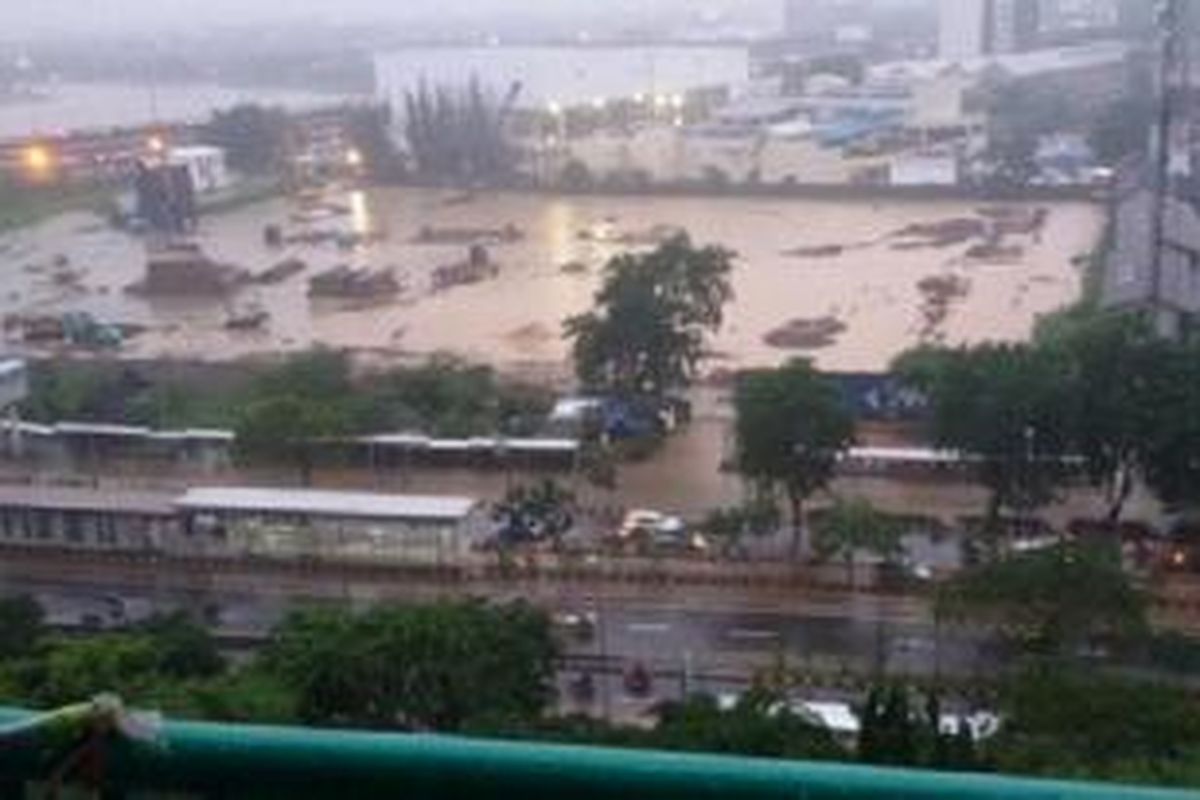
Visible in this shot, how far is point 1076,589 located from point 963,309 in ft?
12.5

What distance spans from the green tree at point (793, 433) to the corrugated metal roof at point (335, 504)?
2.45ft

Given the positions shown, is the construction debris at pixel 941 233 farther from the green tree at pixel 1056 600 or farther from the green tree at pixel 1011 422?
the green tree at pixel 1056 600

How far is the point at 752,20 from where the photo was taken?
84.8 feet

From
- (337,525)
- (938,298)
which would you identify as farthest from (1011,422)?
(938,298)

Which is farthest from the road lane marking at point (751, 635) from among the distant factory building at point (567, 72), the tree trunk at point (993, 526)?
the distant factory building at point (567, 72)

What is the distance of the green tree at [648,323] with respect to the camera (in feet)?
17.4

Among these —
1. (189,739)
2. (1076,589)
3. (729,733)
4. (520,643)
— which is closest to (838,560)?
(1076,589)

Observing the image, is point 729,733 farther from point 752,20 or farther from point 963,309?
point 752,20

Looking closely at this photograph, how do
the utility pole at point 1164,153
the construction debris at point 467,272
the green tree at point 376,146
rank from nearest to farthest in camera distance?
the utility pole at point 1164,153
the construction debris at point 467,272
the green tree at point 376,146

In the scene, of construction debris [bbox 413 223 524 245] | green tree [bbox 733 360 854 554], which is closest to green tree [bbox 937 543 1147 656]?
green tree [bbox 733 360 854 554]

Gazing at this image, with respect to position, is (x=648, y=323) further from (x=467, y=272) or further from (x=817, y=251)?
(x=817, y=251)

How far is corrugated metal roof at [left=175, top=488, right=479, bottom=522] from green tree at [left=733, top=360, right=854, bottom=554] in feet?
2.45

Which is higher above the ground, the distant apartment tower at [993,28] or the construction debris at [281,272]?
the distant apartment tower at [993,28]

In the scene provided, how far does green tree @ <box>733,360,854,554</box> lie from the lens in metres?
4.23
